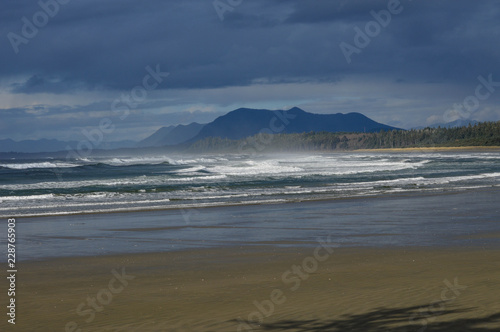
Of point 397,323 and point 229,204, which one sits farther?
point 229,204

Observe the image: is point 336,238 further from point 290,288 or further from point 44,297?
point 44,297

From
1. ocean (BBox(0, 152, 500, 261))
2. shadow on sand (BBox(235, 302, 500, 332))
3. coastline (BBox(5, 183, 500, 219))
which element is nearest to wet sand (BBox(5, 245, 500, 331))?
shadow on sand (BBox(235, 302, 500, 332))

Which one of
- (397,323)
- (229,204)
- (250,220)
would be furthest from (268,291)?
(229,204)

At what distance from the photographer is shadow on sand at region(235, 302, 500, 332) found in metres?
5.91

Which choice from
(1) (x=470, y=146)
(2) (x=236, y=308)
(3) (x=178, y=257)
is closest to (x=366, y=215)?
(3) (x=178, y=257)

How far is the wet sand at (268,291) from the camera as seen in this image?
6.36 meters

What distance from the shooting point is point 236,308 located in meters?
7.00

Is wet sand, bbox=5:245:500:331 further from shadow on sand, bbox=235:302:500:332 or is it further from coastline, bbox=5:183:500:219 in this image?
coastline, bbox=5:183:500:219

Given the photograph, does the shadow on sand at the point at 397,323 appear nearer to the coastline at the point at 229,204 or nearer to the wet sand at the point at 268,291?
the wet sand at the point at 268,291

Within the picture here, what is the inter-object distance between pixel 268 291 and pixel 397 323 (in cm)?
224

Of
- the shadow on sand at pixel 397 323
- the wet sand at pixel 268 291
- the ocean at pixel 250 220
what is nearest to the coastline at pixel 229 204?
the ocean at pixel 250 220

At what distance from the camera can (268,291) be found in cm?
784

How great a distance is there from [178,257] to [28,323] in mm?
4605

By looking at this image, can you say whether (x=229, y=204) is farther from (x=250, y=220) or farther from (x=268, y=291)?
(x=268, y=291)
